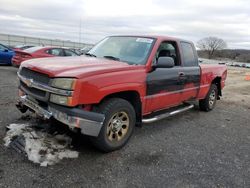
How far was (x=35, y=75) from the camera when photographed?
163 inches

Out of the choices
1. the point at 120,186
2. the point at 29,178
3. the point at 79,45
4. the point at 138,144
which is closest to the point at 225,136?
the point at 138,144

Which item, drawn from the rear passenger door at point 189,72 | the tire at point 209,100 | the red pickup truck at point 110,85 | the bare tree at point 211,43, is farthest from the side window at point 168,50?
the bare tree at point 211,43

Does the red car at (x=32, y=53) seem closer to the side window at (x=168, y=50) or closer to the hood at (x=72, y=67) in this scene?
the side window at (x=168, y=50)

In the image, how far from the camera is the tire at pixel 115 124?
13.1 ft

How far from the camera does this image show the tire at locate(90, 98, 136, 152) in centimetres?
400

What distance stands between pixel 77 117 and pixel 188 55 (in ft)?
11.6

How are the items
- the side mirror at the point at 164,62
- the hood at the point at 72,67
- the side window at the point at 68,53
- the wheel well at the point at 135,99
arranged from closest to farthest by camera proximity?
the hood at the point at 72,67 < the wheel well at the point at 135,99 < the side mirror at the point at 164,62 < the side window at the point at 68,53

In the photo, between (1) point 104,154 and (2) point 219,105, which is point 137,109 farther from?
(2) point 219,105

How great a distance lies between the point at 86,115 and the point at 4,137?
65.1 inches

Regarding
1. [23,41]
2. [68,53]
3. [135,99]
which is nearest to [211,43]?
[23,41]

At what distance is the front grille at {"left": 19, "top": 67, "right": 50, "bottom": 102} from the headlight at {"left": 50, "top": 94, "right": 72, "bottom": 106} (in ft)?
0.38

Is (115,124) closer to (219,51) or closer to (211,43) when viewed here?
(219,51)

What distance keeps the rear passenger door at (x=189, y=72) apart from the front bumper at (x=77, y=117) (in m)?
2.57

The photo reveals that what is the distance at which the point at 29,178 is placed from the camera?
332cm
